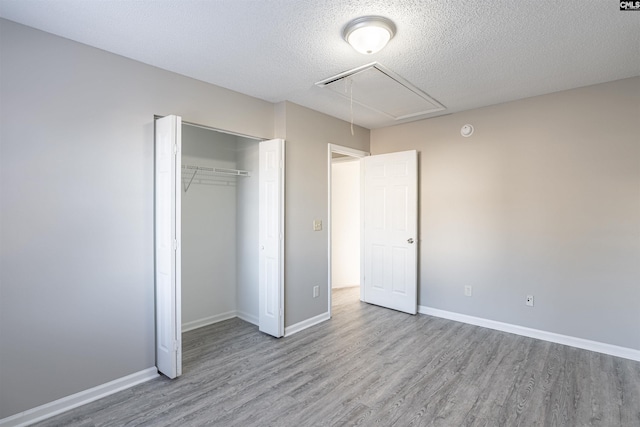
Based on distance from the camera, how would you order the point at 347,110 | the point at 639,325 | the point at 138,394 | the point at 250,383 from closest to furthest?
1. the point at 138,394
2. the point at 250,383
3. the point at 639,325
4. the point at 347,110

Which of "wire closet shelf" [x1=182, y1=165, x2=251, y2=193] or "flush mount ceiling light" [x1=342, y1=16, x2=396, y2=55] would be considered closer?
"flush mount ceiling light" [x1=342, y1=16, x2=396, y2=55]

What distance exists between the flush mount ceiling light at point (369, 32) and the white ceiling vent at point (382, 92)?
0.45 meters

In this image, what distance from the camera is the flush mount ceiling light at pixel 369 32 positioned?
6.44ft

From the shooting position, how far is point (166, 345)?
2541 mm

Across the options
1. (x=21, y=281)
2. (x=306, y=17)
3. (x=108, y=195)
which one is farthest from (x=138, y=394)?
(x=306, y=17)

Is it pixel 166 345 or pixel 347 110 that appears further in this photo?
pixel 347 110

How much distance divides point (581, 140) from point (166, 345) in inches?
167

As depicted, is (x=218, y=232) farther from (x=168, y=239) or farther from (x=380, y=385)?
(x=380, y=385)

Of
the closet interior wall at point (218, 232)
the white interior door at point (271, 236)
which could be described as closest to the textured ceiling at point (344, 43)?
the white interior door at point (271, 236)

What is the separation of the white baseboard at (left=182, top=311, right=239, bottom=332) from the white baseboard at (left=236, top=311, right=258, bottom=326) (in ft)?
0.23

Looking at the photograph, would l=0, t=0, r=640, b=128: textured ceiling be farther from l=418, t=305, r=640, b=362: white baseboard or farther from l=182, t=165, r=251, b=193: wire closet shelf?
l=418, t=305, r=640, b=362: white baseboard

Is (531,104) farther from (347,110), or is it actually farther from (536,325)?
(536,325)

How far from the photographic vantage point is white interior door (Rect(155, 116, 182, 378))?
8.15 ft

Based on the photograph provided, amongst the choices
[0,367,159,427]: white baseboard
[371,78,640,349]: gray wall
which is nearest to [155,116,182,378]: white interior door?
[0,367,159,427]: white baseboard
